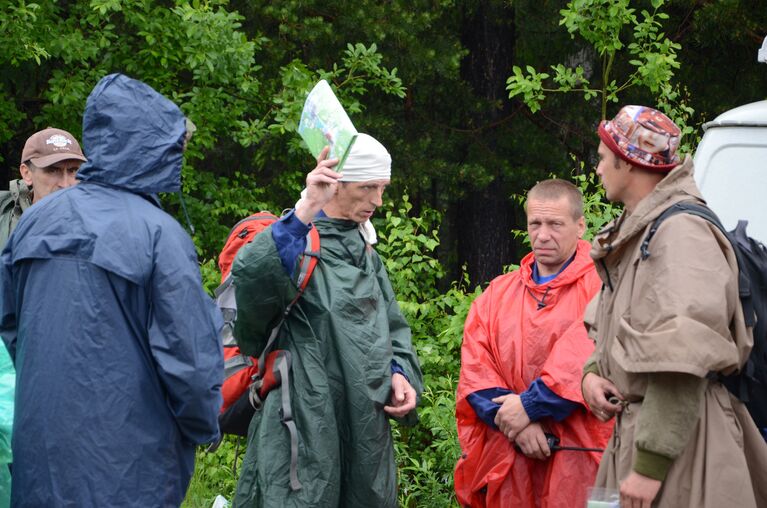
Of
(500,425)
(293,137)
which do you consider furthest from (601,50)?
(500,425)

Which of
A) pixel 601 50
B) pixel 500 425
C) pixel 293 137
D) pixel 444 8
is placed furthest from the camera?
pixel 444 8

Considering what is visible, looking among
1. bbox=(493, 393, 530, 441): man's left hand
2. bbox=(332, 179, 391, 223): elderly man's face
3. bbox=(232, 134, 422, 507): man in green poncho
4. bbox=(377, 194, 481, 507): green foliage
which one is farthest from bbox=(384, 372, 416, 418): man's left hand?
bbox=(377, 194, 481, 507): green foliage

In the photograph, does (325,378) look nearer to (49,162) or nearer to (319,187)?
(319,187)

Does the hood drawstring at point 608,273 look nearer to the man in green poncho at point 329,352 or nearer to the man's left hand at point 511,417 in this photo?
the man in green poncho at point 329,352

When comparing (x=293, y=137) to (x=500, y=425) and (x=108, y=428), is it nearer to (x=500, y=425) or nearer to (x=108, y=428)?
(x=500, y=425)

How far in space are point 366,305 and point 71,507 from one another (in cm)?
151

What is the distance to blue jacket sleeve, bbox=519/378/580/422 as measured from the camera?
448 centimetres

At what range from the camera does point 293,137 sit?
10297mm

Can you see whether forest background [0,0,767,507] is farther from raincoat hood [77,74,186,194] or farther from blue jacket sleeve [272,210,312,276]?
raincoat hood [77,74,186,194]

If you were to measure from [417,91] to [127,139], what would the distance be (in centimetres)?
1053

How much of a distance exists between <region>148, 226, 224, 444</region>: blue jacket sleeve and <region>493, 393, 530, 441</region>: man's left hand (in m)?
1.65

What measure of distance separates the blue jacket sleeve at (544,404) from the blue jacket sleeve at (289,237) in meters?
1.30

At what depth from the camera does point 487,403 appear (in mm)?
4699

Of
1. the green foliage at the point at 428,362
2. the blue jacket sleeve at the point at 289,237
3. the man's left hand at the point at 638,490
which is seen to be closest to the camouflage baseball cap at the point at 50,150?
the green foliage at the point at 428,362
